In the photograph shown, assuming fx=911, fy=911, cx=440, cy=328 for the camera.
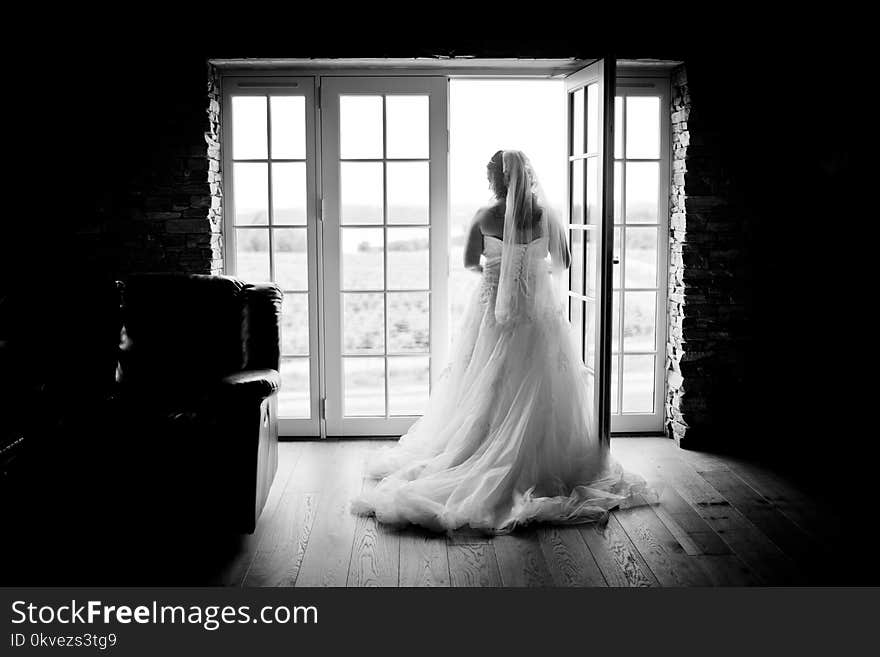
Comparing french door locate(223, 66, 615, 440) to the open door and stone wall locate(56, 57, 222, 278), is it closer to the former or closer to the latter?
stone wall locate(56, 57, 222, 278)

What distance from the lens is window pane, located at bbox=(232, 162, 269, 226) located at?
17.4 feet

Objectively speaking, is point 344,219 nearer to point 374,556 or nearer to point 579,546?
point 374,556

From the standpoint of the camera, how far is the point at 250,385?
3.73 metres

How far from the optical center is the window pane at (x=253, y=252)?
531cm

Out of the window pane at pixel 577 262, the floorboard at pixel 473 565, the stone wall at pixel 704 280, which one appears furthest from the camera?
the stone wall at pixel 704 280

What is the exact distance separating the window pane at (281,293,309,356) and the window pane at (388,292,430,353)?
507mm

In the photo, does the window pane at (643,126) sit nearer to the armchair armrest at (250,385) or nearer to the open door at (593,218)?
the open door at (593,218)

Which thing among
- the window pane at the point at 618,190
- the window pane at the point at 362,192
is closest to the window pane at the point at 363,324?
the window pane at the point at 362,192

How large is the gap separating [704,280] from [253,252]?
2.60 metres

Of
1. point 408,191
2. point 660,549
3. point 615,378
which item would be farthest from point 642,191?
point 660,549

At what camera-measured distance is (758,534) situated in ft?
12.5

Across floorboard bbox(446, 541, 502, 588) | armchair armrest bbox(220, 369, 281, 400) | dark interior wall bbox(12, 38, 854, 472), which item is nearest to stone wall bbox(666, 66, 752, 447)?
dark interior wall bbox(12, 38, 854, 472)

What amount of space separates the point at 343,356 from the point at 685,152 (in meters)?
2.29

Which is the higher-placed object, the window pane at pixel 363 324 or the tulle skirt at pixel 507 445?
the window pane at pixel 363 324
